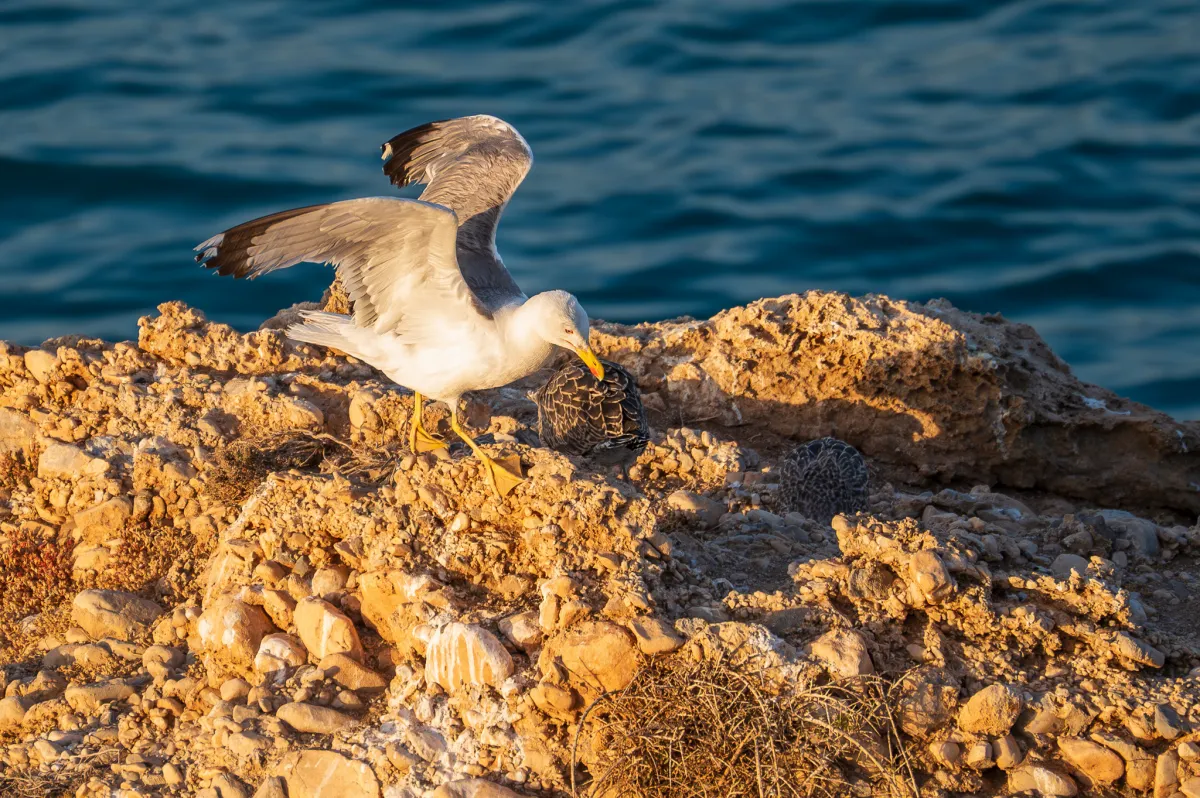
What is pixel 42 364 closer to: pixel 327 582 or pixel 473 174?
pixel 473 174

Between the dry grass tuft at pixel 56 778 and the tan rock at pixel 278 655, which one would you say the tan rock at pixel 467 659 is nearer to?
the tan rock at pixel 278 655

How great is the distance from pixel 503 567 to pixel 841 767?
1.49 metres

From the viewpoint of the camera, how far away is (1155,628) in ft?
16.8

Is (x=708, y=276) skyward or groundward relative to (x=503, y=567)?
groundward

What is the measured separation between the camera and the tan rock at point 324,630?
5031mm

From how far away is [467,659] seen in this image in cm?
470

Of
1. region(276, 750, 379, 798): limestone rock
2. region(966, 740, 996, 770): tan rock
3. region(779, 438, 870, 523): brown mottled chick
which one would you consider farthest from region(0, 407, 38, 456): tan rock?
region(966, 740, 996, 770): tan rock

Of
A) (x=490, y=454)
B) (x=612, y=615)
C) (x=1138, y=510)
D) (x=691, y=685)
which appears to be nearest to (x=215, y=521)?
(x=490, y=454)

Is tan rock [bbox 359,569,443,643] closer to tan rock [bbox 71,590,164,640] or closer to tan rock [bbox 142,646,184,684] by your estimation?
tan rock [bbox 142,646,184,684]

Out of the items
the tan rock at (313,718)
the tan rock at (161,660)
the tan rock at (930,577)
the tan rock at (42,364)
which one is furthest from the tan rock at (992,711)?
the tan rock at (42,364)

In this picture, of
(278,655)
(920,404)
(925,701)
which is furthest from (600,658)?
(920,404)

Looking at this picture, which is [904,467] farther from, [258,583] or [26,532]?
[26,532]

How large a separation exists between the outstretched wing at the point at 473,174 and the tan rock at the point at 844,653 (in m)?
2.44

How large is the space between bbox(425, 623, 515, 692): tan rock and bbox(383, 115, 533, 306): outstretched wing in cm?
201
